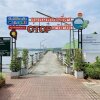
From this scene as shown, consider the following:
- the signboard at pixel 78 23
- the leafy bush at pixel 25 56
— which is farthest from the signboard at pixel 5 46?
the signboard at pixel 78 23

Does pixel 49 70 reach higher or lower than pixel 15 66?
lower

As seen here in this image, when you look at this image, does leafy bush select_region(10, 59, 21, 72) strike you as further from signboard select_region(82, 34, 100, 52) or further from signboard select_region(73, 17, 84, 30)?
signboard select_region(82, 34, 100, 52)

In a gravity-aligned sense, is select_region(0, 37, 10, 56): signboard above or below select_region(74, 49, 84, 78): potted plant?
above

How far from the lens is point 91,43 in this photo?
98.9 ft

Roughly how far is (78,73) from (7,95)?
942 centimetres

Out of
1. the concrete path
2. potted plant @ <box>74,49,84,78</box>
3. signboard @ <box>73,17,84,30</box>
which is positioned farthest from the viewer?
the concrete path

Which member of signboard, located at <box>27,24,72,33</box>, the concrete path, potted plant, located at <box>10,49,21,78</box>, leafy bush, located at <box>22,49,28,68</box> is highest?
signboard, located at <box>27,24,72,33</box>

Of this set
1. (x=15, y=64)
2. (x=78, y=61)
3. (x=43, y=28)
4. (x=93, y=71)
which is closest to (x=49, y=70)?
(x=43, y=28)

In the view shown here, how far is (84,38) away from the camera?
96.6ft

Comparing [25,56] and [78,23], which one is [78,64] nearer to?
[78,23]

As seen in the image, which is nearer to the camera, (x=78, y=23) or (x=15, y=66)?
(x=15, y=66)

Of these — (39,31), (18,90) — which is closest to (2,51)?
(39,31)

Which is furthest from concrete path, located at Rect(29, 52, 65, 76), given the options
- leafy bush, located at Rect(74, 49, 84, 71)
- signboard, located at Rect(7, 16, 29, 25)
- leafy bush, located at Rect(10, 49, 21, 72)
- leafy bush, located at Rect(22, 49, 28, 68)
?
signboard, located at Rect(7, 16, 29, 25)

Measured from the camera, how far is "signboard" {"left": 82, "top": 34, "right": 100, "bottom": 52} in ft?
97.5
